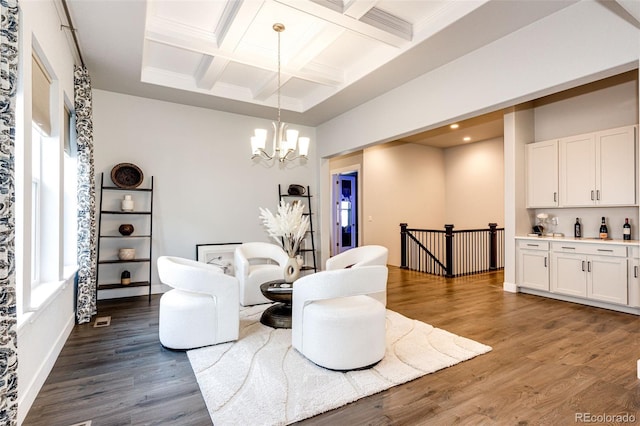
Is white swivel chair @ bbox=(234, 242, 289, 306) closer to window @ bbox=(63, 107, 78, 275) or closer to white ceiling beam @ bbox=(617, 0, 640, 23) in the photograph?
window @ bbox=(63, 107, 78, 275)

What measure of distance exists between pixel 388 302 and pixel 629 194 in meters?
3.47

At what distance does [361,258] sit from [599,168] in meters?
3.59

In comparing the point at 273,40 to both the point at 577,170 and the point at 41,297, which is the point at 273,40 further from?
the point at 577,170

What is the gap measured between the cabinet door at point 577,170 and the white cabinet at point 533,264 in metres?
0.78

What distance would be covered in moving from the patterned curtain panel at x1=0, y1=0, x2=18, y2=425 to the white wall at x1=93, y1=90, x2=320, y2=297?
405 centimetres

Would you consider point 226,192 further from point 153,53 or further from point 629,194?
point 629,194

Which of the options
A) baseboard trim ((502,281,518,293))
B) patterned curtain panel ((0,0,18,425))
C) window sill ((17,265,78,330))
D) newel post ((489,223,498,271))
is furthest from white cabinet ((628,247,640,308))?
Result: window sill ((17,265,78,330))

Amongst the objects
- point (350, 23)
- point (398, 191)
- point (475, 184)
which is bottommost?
point (398, 191)

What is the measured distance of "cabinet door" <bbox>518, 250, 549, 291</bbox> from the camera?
4.96 m

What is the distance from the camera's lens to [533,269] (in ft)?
16.7

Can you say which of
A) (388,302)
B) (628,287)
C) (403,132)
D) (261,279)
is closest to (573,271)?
(628,287)

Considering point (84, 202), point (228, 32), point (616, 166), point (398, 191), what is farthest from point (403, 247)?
point (84, 202)

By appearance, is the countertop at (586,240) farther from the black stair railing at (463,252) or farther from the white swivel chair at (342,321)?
the white swivel chair at (342,321)

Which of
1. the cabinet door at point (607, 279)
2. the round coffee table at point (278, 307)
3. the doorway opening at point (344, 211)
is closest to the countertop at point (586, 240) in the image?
the cabinet door at point (607, 279)
